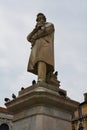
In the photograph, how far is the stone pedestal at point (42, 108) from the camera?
7668mm

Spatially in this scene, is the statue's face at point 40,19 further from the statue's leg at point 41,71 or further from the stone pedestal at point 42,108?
the stone pedestal at point 42,108

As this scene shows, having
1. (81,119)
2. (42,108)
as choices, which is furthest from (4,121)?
(42,108)

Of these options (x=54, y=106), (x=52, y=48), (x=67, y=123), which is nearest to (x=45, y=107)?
(x=54, y=106)

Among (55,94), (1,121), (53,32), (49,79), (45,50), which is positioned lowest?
(55,94)

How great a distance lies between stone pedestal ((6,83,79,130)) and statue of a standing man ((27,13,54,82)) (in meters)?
0.66

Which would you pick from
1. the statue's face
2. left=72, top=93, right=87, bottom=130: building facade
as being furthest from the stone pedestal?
left=72, top=93, right=87, bottom=130: building facade

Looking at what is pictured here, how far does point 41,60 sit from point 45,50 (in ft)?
1.38

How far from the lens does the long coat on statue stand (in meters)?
8.80

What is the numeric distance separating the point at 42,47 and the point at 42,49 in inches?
3.6

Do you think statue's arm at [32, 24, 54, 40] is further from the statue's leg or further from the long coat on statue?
the statue's leg

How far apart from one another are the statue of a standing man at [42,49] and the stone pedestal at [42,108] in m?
0.66

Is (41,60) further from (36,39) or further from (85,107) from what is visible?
(85,107)

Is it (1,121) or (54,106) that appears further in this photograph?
(1,121)

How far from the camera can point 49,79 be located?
8.91m
